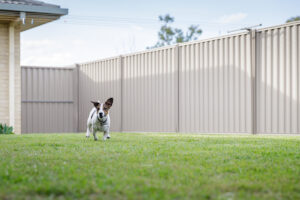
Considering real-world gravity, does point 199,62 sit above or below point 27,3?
below

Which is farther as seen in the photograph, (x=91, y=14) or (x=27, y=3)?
(x=91, y=14)

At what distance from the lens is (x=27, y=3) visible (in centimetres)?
1169

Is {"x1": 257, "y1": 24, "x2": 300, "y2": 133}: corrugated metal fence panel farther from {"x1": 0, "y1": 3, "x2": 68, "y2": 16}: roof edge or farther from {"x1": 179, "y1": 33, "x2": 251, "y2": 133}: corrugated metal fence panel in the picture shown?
{"x1": 0, "y1": 3, "x2": 68, "y2": 16}: roof edge

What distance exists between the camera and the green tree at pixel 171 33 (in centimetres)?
3417

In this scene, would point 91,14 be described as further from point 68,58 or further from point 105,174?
point 105,174

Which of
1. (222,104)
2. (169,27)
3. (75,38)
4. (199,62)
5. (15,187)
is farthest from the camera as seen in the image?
(169,27)

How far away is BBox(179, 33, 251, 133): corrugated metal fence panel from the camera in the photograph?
10.7 metres

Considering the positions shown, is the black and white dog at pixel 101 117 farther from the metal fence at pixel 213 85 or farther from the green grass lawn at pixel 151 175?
the metal fence at pixel 213 85

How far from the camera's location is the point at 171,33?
34562mm

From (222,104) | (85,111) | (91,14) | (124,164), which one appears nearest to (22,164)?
(124,164)

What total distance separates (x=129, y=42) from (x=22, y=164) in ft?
80.7

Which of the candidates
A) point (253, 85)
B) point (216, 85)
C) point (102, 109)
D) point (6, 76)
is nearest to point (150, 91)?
point (216, 85)

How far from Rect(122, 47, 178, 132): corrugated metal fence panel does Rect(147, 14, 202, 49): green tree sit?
20.0m

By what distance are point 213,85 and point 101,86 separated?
222 inches
